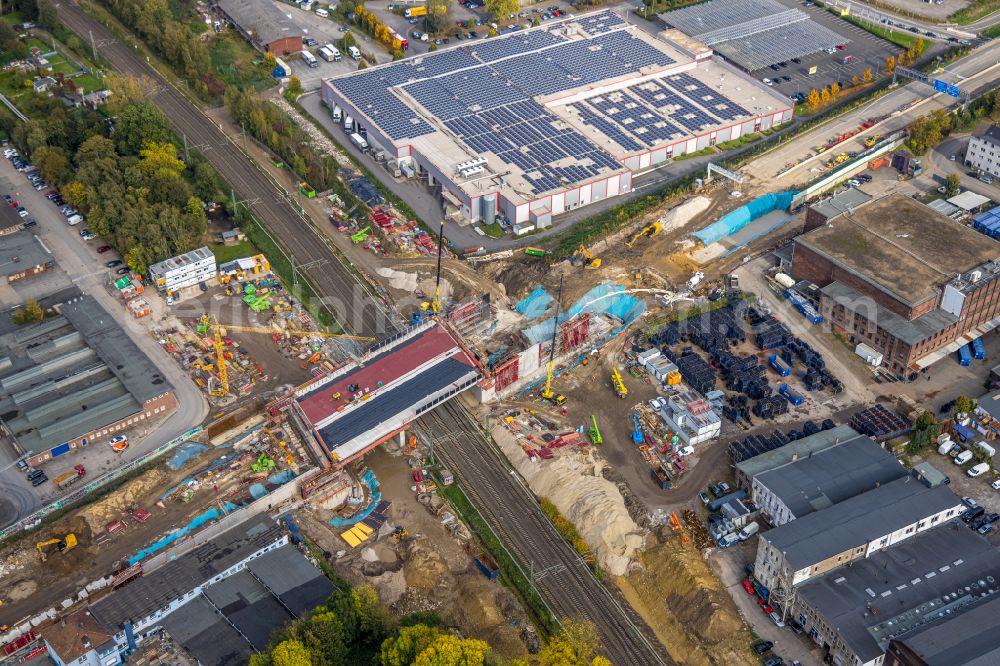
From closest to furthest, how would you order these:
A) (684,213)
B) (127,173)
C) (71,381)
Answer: (71,381), (127,173), (684,213)

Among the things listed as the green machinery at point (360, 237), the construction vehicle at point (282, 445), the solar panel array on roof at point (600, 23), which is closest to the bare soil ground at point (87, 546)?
the construction vehicle at point (282, 445)

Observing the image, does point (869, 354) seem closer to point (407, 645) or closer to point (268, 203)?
point (407, 645)

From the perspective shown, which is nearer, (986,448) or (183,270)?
(986,448)

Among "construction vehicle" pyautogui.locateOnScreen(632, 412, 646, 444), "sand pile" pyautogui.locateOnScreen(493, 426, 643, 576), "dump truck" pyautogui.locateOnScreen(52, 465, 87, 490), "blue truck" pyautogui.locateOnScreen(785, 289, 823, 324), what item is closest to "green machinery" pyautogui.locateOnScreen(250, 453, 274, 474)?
"dump truck" pyautogui.locateOnScreen(52, 465, 87, 490)

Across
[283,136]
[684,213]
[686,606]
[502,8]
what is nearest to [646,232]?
[684,213]

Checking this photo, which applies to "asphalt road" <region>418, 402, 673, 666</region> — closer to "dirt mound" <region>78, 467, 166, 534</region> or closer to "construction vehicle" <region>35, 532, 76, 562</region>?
"dirt mound" <region>78, 467, 166, 534</region>
